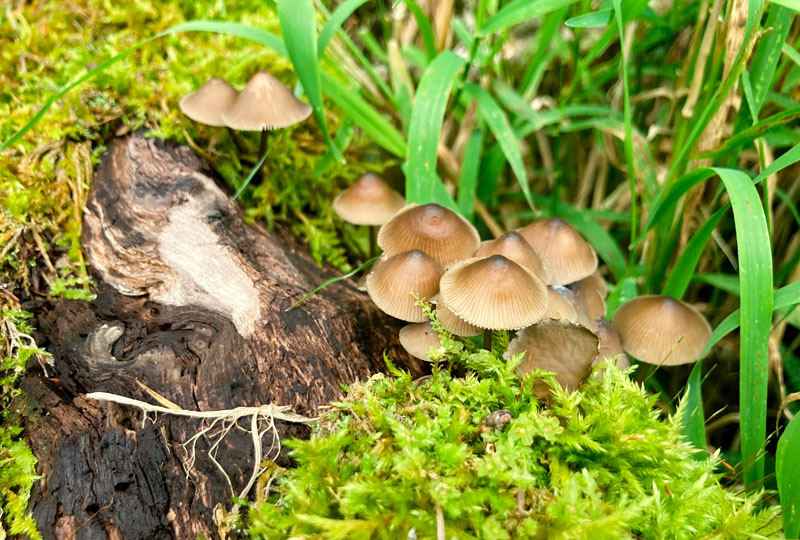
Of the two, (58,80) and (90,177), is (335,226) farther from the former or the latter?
(58,80)

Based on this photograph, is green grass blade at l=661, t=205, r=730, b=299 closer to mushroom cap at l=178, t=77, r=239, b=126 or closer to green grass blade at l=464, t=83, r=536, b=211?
green grass blade at l=464, t=83, r=536, b=211

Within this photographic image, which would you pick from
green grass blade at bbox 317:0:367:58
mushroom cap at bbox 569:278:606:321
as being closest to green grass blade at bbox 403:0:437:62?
green grass blade at bbox 317:0:367:58

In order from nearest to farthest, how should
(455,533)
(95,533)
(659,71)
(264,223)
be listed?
(455,533) → (95,533) → (264,223) → (659,71)

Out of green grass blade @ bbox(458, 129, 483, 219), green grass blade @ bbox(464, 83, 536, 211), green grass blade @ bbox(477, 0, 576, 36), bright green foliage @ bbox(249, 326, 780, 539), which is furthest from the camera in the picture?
green grass blade @ bbox(458, 129, 483, 219)

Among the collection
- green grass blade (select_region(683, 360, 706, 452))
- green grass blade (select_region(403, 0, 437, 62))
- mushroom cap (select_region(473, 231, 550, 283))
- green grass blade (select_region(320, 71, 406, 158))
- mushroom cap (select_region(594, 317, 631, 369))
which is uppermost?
green grass blade (select_region(403, 0, 437, 62))

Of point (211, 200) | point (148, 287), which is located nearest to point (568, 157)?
point (211, 200)
